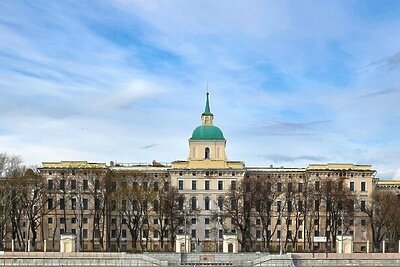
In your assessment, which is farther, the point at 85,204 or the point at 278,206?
the point at 85,204

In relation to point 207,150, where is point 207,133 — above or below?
above

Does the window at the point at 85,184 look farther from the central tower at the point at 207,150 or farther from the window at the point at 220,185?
the window at the point at 220,185

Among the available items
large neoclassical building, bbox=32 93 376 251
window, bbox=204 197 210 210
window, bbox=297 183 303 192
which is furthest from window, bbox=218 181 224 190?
window, bbox=297 183 303 192

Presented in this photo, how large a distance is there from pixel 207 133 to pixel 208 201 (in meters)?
11.0

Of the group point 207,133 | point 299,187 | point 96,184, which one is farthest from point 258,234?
point 96,184

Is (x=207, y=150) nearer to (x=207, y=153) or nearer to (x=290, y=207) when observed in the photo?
(x=207, y=153)

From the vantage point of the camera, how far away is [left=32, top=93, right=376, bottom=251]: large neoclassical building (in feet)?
340

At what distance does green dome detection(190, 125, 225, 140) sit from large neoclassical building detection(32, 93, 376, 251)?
6.4 inches

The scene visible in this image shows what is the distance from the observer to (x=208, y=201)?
371 feet

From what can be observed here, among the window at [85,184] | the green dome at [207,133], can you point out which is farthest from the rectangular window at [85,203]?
the green dome at [207,133]

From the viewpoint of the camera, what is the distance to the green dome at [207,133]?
114m

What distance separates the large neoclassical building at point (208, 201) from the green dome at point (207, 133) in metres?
0.16

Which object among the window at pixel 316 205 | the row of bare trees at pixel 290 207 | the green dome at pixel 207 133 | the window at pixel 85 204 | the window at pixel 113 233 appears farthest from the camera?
the green dome at pixel 207 133

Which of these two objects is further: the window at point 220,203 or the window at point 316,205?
the window at point 220,203
